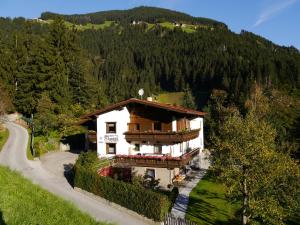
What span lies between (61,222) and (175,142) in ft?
80.4

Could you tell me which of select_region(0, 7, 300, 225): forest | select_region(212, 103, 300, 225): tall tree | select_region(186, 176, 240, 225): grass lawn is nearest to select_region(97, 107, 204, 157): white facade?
select_region(0, 7, 300, 225): forest

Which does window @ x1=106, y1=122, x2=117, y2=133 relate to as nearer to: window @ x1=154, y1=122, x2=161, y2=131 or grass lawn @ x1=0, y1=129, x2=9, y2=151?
window @ x1=154, y1=122, x2=161, y2=131

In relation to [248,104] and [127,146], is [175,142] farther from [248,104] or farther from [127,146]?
[248,104]

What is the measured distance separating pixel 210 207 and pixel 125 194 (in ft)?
22.4

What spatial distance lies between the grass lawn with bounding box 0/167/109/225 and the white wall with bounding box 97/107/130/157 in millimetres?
21382

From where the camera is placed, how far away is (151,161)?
117ft

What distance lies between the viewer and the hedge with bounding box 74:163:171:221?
25.1 metres

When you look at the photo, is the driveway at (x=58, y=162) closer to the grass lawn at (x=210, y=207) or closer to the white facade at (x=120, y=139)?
the white facade at (x=120, y=139)

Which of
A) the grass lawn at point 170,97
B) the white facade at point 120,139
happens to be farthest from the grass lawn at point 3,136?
the grass lawn at point 170,97

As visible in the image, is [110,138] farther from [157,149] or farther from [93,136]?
[157,149]

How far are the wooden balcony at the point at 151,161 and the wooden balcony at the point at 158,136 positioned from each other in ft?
6.57

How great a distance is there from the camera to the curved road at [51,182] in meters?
26.5

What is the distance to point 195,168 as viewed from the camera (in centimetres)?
4366

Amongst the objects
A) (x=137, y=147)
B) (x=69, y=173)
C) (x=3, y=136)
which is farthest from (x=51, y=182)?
(x=3, y=136)
